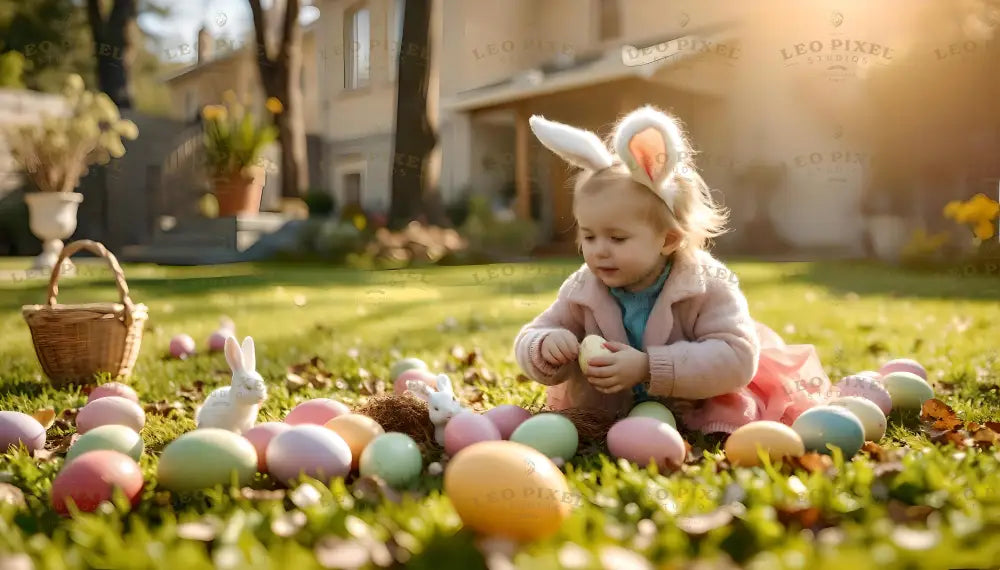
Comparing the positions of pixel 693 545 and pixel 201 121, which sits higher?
pixel 201 121

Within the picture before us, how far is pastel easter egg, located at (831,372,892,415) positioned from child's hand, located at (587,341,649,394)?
79cm

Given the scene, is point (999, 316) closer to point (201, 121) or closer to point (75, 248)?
point (75, 248)

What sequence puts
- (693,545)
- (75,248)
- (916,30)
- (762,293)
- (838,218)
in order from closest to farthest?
(693,545) → (75,248) → (762,293) → (916,30) → (838,218)

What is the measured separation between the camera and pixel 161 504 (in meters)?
1.75

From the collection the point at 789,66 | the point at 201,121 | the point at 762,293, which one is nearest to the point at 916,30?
the point at 789,66

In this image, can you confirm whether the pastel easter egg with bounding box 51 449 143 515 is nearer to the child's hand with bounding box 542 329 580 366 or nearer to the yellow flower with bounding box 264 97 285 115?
the child's hand with bounding box 542 329 580 366

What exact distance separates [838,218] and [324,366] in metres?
9.65

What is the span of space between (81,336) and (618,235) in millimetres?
2203

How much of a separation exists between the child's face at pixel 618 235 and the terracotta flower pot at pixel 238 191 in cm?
Result: 1028

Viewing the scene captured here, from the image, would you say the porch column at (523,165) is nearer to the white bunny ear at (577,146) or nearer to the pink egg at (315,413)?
the white bunny ear at (577,146)

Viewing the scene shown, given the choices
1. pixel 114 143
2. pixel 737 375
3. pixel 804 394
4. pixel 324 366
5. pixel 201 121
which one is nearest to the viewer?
pixel 737 375

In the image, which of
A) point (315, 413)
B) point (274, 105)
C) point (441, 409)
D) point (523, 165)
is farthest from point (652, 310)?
point (274, 105)

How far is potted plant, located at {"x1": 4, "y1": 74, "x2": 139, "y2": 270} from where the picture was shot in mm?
7203

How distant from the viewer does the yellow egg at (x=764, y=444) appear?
1.98m
